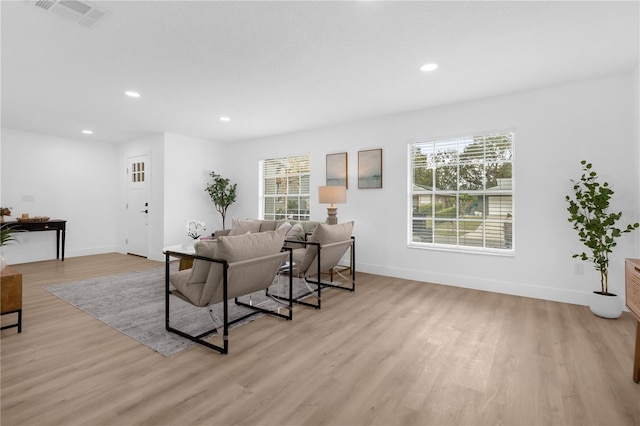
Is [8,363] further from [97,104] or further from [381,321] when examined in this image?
[97,104]

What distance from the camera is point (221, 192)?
6.98m

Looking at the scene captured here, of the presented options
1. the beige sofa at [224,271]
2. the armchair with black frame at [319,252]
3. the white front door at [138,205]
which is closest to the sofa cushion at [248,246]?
the beige sofa at [224,271]

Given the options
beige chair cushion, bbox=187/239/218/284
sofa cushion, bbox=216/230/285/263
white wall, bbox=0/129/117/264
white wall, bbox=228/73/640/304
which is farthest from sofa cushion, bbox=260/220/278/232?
white wall, bbox=0/129/117/264

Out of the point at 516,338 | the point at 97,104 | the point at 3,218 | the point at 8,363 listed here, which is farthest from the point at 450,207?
the point at 3,218

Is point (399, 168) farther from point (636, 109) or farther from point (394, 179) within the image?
point (636, 109)

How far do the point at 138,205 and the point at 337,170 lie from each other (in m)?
4.46

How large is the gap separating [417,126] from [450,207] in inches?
52.0

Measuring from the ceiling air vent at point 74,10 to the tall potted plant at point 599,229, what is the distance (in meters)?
4.63

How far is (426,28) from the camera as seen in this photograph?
2602 mm

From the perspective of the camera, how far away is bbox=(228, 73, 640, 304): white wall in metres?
3.54

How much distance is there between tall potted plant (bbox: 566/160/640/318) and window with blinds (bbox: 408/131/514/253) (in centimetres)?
79

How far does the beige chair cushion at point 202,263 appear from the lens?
8.43ft

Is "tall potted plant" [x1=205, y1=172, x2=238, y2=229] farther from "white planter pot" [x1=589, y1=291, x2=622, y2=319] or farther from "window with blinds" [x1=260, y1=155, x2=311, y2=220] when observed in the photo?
"white planter pot" [x1=589, y1=291, x2=622, y2=319]

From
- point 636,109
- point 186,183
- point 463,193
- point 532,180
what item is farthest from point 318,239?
point 186,183
